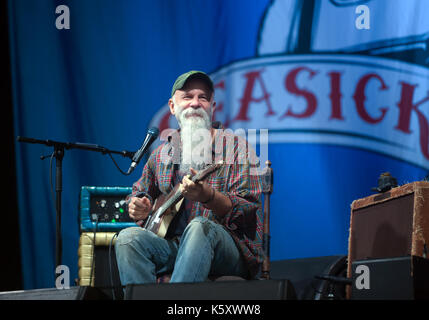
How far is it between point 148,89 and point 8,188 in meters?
1.18

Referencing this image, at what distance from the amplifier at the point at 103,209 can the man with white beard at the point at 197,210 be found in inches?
23.5

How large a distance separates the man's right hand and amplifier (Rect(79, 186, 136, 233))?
0.72m

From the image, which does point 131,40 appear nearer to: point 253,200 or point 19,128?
point 19,128

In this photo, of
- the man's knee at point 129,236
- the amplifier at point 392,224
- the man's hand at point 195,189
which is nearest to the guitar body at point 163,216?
the man's knee at point 129,236

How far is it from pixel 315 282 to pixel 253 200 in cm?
87

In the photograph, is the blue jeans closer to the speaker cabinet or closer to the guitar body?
the guitar body

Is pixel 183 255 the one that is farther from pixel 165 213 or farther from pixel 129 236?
pixel 165 213

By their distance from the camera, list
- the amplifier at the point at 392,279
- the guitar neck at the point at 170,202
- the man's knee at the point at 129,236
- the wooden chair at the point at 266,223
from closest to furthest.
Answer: the amplifier at the point at 392,279 → the man's knee at the point at 129,236 → the guitar neck at the point at 170,202 → the wooden chair at the point at 266,223

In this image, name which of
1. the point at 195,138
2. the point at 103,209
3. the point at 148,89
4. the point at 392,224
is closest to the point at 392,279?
the point at 392,224

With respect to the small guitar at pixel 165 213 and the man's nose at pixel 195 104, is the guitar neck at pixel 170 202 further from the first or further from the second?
the man's nose at pixel 195 104

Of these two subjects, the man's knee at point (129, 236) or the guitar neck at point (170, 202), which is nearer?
the man's knee at point (129, 236)

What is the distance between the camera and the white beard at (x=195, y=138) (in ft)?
8.12
